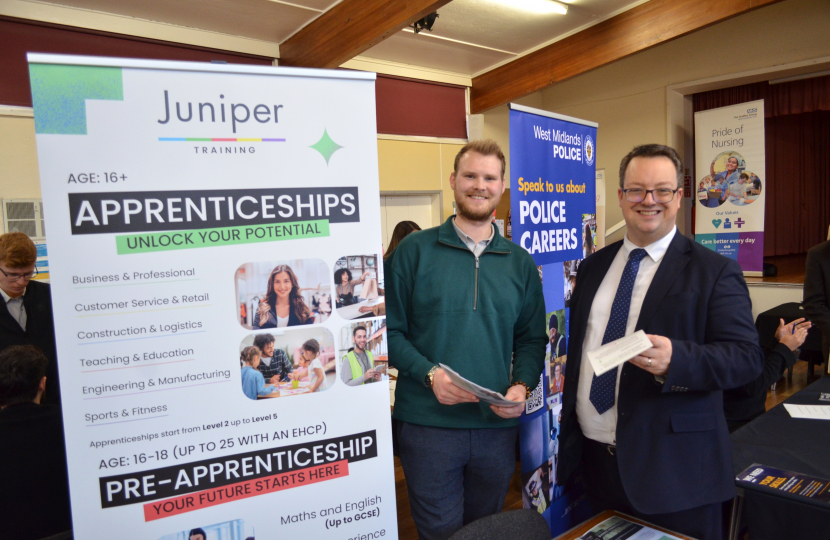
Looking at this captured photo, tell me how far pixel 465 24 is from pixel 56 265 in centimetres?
A: 502

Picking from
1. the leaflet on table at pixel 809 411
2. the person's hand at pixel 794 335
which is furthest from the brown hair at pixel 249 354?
the person's hand at pixel 794 335

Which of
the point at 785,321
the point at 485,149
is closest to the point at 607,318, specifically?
the point at 485,149

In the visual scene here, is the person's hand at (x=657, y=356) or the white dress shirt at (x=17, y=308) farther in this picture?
the white dress shirt at (x=17, y=308)

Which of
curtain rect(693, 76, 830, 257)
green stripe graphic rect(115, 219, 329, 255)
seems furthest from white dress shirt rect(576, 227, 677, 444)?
curtain rect(693, 76, 830, 257)

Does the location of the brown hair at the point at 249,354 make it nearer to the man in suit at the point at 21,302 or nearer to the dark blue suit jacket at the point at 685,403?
the dark blue suit jacket at the point at 685,403

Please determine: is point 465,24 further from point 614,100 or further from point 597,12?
point 614,100

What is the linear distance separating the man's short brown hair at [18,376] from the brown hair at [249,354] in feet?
4.29

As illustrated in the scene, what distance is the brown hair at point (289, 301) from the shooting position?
1420mm

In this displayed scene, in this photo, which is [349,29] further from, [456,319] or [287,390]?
[287,390]

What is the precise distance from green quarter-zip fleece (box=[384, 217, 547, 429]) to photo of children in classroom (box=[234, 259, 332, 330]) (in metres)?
0.36

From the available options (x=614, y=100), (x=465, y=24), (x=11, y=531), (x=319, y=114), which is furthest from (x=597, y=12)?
(x=11, y=531)

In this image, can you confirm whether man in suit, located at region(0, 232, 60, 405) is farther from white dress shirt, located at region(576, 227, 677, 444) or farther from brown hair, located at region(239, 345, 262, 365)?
white dress shirt, located at region(576, 227, 677, 444)

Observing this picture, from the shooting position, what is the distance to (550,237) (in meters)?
2.38

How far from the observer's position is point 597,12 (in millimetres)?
5270
